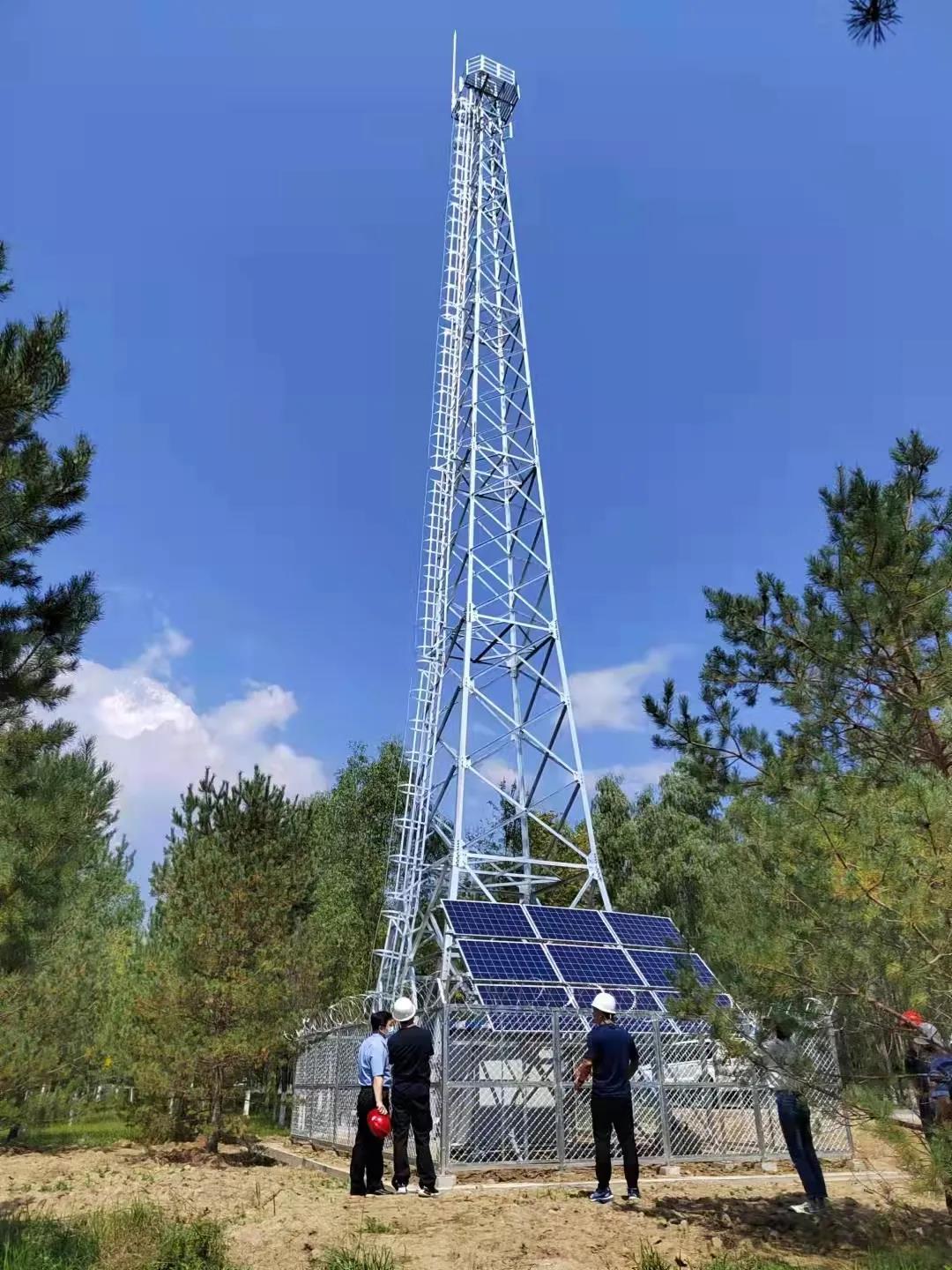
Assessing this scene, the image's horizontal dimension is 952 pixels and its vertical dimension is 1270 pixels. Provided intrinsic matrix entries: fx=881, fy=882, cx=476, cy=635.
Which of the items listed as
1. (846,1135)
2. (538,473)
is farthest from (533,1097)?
(538,473)

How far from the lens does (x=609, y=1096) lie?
734 centimetres

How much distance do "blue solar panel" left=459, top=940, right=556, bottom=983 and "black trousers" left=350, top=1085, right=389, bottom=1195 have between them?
295 cm

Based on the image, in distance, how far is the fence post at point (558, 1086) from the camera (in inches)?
365

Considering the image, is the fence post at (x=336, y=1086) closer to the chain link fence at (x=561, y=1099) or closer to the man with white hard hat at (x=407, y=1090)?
the chain link fence at (x=561, y=1099)

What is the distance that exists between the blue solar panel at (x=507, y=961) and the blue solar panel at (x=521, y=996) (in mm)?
140

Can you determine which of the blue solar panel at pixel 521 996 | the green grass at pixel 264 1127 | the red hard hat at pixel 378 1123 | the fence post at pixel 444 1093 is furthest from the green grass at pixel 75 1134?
the red hard hat at pixel 378 1123

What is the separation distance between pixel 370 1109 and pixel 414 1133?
0.44m

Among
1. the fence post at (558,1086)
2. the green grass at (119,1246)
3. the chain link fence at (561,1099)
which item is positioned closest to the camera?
the green grass at (119,1246)

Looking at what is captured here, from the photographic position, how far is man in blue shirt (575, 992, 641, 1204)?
7223 millimetres

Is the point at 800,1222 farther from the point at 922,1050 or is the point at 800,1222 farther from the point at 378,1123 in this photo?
the point at 378,1123

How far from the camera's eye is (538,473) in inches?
720

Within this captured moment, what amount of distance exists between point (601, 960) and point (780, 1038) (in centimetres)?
680

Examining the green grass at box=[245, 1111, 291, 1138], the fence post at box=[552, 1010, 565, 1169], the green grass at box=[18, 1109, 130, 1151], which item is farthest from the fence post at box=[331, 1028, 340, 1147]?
Result: the green grass at box=[18, 1109, 130, 1151]

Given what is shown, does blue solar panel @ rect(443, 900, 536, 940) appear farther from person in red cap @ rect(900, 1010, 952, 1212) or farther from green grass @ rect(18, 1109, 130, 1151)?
green grass @ rect(18, 1109, 130, 1151)
